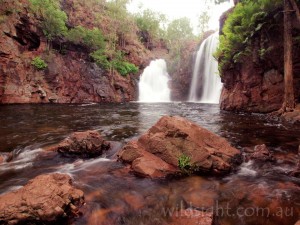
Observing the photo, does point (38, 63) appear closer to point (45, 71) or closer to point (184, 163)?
point (45, 71)

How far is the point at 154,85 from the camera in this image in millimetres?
31703

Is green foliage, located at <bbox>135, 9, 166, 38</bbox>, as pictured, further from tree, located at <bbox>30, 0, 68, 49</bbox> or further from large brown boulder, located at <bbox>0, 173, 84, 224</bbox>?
large brown boulder, located at <bbox>0, 173, 84, 224</bbox>

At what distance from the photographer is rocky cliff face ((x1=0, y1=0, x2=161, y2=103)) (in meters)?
18.9

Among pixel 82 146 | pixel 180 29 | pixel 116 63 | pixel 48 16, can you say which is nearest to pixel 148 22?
pixel 180 29

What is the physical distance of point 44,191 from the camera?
291 cm

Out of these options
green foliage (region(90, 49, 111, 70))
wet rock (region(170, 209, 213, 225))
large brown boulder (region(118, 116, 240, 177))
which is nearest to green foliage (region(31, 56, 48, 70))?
green foliage (region(90, 49, 111, 70))

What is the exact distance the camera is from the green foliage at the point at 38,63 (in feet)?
68.8

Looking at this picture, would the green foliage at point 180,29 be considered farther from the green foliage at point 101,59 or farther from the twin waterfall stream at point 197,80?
the green foliage at point 101,59

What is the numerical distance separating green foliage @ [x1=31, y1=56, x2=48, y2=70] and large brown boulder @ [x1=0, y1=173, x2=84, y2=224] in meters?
20.6

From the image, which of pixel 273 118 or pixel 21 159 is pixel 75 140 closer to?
pixel 21 159

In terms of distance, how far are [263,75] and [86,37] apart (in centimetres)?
1973

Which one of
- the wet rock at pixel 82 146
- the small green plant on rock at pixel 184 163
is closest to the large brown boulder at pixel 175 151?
the small green plant on rock at pixel 184 163

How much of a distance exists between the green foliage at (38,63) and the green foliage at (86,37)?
15.5 feet

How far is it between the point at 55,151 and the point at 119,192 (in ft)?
8.89
